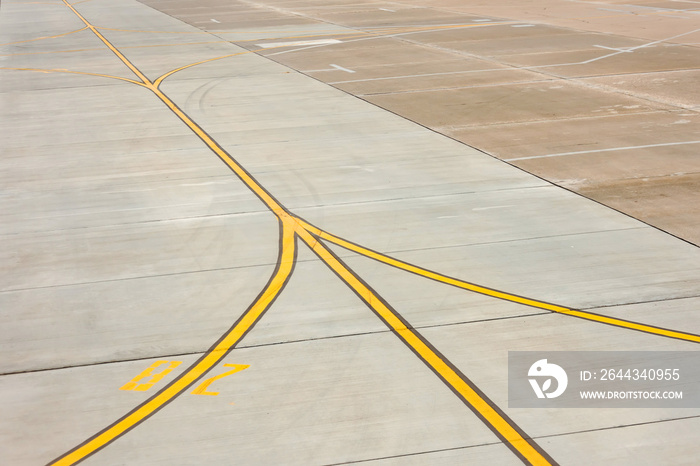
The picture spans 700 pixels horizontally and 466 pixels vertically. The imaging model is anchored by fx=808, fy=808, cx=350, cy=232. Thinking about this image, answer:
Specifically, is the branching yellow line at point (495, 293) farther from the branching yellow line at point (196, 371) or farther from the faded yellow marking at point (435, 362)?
the branching yellow line at point (196, 371)

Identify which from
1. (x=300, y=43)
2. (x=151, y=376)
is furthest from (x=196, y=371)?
(x=300, y=43)

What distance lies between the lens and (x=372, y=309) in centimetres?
959

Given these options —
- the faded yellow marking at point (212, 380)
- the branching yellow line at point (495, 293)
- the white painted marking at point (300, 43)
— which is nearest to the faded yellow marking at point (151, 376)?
the faded yellow marking at point (212, 380)

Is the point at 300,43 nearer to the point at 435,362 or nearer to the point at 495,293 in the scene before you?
the point at 495,293

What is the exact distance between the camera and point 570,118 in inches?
→ 738

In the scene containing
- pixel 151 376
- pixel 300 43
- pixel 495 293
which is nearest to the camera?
pixel 151 376

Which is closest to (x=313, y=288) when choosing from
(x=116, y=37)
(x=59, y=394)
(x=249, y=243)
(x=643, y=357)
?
(x=249, y=243)

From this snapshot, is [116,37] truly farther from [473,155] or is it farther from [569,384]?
[569,384]

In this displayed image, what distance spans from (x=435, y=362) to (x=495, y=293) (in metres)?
1.90

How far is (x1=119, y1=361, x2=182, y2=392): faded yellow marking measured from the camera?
8.06 m

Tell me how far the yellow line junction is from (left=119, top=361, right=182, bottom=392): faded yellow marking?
7.3 inches

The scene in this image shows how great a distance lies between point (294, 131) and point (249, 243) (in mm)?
7214

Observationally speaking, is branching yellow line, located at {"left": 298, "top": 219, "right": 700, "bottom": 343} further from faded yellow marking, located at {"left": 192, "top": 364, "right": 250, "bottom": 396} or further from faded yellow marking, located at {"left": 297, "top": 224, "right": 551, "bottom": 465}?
faded yellow marking, located at {"left": 192, "top": 364, "right": 250, "bottom": 396}

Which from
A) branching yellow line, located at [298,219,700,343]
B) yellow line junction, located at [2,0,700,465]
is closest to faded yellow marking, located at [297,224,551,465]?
yellow line junction, located at [2,0,700,465]
